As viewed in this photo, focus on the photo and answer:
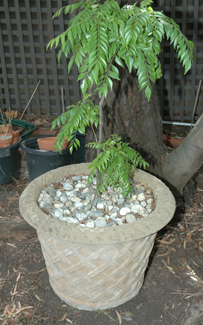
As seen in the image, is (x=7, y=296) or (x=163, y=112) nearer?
(x=7, y=296)

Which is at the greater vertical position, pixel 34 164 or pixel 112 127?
pixel 112 127

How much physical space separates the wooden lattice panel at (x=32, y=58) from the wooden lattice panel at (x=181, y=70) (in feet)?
4.46

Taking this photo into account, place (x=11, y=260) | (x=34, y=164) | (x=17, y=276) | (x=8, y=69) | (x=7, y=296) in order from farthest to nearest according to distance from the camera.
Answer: (x=8, y=69), (x=34, y=164), (x=11, y=260), (x=17, y=276), (x=7, y=296)

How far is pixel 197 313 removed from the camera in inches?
83.1

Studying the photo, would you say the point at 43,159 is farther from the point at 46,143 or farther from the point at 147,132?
the point at 147,132

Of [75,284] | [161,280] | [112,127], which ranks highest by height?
[112,127]

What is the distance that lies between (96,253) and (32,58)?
3.91m

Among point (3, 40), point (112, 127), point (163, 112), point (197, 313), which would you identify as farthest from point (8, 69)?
point (197, 313)

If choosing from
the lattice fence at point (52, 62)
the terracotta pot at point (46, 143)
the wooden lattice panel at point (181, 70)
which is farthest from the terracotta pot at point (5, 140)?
the wooden lattice panel at point (181, 70)

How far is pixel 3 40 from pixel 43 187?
3779 mm

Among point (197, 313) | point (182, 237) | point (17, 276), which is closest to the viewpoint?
point (197, 313)

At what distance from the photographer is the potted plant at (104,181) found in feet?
5.07

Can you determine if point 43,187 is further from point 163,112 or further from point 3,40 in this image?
point 3,40

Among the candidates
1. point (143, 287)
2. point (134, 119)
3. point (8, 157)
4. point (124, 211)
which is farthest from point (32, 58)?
point (143, 287)
